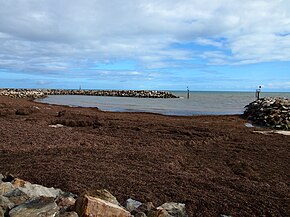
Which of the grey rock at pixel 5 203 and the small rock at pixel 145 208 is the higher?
the grey rock at pixel 5 203

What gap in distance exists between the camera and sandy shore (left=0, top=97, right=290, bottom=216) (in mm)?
5855

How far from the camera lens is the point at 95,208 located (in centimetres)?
413

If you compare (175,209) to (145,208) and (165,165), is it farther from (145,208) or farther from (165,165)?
(165,165)

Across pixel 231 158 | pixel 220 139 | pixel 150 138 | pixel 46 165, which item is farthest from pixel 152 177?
pixel 220 139

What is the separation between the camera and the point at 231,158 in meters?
9.23

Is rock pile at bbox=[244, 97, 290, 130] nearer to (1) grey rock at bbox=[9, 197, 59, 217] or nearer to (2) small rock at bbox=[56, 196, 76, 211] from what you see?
(2) small rock at bbox=[56, 196, 76, 211]

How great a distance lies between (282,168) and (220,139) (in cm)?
365

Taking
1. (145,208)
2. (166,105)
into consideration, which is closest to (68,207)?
(145,208)

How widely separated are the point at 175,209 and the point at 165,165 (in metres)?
2.90

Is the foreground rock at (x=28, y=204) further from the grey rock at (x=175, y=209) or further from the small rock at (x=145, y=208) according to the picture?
the grey rock at (x=175, y=209)

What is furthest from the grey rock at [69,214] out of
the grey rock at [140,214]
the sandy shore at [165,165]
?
the sandy shore at [165,165]

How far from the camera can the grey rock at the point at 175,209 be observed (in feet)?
16.3

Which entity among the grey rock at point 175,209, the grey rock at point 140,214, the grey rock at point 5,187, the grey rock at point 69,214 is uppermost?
the grey rock at point 5,187

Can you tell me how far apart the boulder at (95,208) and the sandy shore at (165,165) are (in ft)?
4.93
